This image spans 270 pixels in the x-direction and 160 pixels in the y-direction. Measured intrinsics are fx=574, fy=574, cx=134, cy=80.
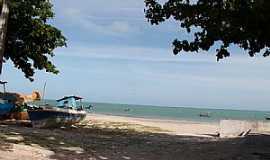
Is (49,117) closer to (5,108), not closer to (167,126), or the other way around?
(5,108)

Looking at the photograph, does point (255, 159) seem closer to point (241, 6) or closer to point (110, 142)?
point (241, 6)

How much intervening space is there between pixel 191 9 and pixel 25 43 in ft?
51.1

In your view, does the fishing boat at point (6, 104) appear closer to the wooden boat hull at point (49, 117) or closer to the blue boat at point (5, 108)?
the blue boat at point (5, 108)

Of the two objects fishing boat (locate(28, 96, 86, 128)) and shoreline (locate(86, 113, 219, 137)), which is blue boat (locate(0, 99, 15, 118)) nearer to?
fishing boat (locate(28, 96, 86, 128))

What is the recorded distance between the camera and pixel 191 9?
643 inches

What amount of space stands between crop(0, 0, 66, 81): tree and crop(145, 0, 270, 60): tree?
41.7 ft

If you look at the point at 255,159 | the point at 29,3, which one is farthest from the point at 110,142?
the point at 29,3

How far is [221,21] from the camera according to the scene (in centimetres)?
1555

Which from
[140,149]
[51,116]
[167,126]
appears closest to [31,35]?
[51,116]

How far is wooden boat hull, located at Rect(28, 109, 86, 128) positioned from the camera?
27547mm

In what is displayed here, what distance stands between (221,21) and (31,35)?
15791 mm

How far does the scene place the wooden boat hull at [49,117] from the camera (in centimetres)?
2755

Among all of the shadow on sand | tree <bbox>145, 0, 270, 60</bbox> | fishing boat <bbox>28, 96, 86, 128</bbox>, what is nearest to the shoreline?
fishing boat <bbox>28, 96, 86, 128</bbox>

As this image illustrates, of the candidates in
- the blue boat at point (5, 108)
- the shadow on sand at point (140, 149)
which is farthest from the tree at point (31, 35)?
the shadow on sand at point (140, 149)
